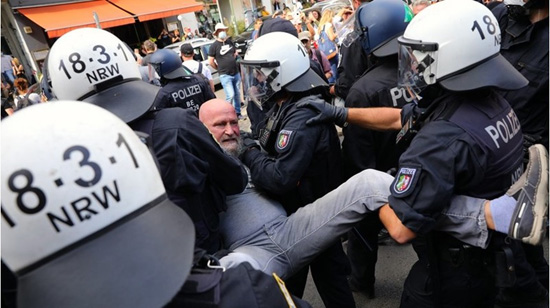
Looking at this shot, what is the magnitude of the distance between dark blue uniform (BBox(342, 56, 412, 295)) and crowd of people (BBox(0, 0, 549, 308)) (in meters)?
0.01

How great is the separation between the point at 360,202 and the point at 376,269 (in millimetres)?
1537

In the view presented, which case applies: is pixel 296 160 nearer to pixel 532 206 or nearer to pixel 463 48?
pixel 463 48

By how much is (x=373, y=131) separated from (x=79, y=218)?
2.09 metres

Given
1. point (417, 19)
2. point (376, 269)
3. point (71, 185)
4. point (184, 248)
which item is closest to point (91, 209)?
point (71, 185)

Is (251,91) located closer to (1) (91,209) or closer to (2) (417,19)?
(2) (417,19)

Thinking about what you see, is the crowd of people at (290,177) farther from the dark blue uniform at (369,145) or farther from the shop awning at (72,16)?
the shop awning at (72,16)

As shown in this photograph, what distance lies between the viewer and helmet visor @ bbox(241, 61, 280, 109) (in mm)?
2258

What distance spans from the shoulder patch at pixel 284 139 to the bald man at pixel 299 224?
1.10ft

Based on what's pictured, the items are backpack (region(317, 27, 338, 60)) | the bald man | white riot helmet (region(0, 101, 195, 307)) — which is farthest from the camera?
backpack (region(317, 27, 338, 60))

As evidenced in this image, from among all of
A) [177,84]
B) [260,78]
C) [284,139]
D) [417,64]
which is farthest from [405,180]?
[177,84]

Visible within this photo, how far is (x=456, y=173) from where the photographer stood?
1413 mm

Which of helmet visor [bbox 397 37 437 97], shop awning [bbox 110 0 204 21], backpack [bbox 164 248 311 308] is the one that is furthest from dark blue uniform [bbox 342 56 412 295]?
shop awning [bbox 110 0 204 21]

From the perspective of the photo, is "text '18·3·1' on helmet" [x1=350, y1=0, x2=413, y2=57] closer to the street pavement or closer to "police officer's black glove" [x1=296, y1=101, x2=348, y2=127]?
"police officer's black glove" [x1=296, y1=101, x2=348, y2=127]

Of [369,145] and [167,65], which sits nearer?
[369,145]
